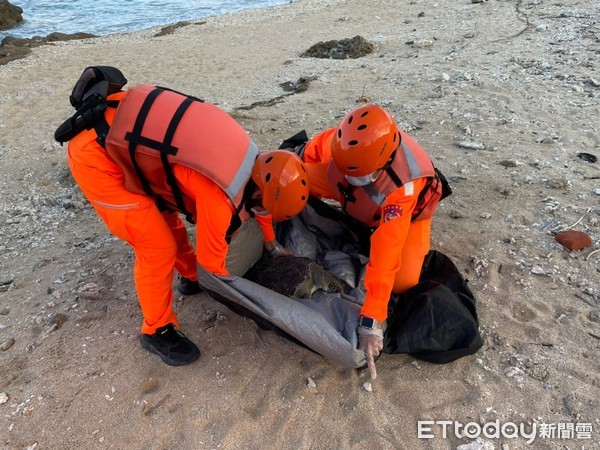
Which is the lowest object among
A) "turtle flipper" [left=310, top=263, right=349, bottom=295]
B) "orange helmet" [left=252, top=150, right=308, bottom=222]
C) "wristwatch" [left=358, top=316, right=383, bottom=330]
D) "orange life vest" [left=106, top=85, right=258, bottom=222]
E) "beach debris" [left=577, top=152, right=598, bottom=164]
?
"beach debris" [left=577, top=152, right=598, bottom=164]

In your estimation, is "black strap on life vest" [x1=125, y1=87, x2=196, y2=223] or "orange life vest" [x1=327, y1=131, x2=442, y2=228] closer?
"black strap on life vest" [x1=125, y1=87, x2=196, y2=223]

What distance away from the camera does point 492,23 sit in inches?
412

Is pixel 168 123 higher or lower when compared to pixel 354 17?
higher

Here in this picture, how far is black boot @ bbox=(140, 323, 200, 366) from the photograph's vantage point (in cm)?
314

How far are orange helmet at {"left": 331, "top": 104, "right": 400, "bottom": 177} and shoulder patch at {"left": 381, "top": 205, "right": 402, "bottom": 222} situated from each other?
264 millimetres

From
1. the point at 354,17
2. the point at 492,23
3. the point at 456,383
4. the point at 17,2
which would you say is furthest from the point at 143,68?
the point at 17,2

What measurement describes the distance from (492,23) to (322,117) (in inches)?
240

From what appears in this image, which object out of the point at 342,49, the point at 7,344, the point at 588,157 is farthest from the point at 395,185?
the point at 342,49

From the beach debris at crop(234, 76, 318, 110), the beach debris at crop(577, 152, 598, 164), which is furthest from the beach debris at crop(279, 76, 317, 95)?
the beach debris at crop(577, 152, 598, 164)

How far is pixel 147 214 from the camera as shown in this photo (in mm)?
2865

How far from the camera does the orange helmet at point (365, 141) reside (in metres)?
2.78

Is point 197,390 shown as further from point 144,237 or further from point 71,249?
point 71,249

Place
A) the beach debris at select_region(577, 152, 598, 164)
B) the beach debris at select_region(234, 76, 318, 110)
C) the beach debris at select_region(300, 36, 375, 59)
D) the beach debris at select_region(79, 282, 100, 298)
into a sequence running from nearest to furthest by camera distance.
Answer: the beach debris at select_region(79, 282, 100, 298) < the beach debris at select_region(577, 152, 598, 164) < the beach debris at select_region(234, 76, 318, 110) < the beach debris at select_region(300, 36, 375, 59)

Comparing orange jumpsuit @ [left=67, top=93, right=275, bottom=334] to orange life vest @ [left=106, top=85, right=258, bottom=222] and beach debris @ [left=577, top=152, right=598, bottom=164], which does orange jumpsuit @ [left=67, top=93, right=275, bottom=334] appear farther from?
beach debris @ [left=577, top=152, right=598, bottom=164]
